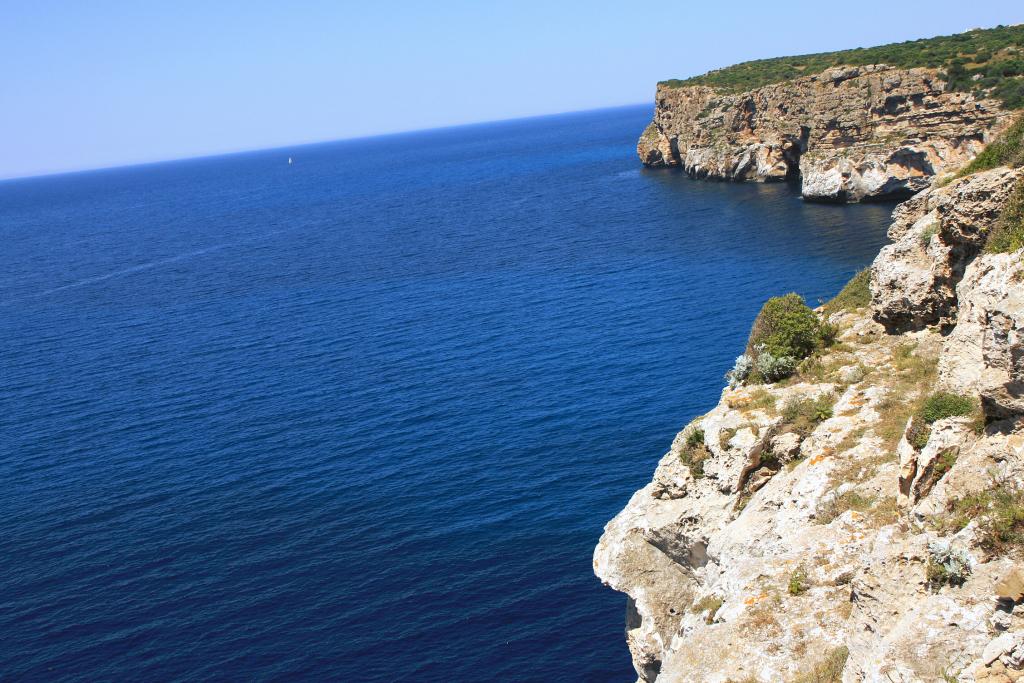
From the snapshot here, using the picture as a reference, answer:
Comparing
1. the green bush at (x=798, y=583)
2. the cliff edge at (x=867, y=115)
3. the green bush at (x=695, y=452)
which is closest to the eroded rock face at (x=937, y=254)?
the green bush at (x=695, y=452)

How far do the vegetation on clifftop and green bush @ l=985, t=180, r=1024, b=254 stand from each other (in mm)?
81845

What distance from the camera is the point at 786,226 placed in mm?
101000

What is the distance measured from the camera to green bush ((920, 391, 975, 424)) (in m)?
17.5

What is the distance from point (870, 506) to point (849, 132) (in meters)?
109

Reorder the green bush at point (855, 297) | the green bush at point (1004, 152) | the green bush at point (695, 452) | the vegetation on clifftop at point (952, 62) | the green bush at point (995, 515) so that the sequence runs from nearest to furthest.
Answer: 1. the green bush at point (995, 515)
2. the green bush at point (1004, 152)
3. the green bush at point (695, 452)
4. the green bush at point (855, 297)
5. the vegetation on clifftop at point (952, 62)

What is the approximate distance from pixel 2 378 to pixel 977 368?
76.5 m

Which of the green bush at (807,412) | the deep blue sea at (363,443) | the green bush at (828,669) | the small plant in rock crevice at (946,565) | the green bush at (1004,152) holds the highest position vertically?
the green bush at (1004,152)

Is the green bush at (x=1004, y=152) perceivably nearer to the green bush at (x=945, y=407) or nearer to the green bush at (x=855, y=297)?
the green bush at (x=855, y=297)

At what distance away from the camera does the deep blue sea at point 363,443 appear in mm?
35750

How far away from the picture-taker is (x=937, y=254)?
2633 cm

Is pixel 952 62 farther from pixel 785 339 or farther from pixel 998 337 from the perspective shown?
pixel 998 337

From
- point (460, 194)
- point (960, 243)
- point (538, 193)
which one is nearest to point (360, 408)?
point (960, 243)

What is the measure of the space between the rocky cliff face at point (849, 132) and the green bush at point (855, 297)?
61.1 meters

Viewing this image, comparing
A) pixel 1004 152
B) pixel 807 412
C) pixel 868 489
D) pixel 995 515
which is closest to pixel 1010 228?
pixel 868 489
